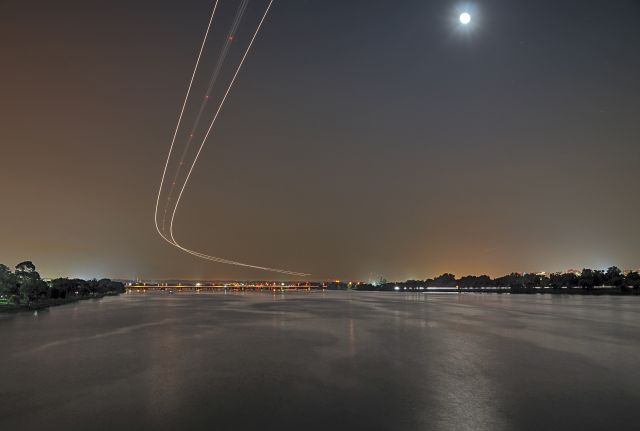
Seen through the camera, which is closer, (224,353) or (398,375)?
(398,375)

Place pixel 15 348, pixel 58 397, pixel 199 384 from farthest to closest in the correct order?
1. pixel 15 348
2. pixel 199 384
3. pixel 58 397

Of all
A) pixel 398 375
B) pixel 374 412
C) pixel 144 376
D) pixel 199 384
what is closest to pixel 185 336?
pixel 144 376

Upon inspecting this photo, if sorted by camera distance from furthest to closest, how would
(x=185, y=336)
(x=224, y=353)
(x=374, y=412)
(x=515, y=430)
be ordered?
→ (x=185, y=336) → (x=224, y=353) → (x=374, y=412) → (x=515, y=430)

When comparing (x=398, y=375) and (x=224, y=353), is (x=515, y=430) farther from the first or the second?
(x=224, y=353)

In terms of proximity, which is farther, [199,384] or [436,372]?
[436,372]

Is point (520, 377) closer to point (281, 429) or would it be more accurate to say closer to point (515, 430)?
point (515, 430)

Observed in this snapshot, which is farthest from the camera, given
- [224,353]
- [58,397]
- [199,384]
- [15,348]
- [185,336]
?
[185,336]

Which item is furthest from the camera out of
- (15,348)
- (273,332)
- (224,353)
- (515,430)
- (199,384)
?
(273,332)

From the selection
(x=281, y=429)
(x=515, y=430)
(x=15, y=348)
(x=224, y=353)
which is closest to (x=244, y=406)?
(x=281, y=429)

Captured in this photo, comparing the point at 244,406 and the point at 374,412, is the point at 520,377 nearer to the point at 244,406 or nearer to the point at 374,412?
the point at 374,412
